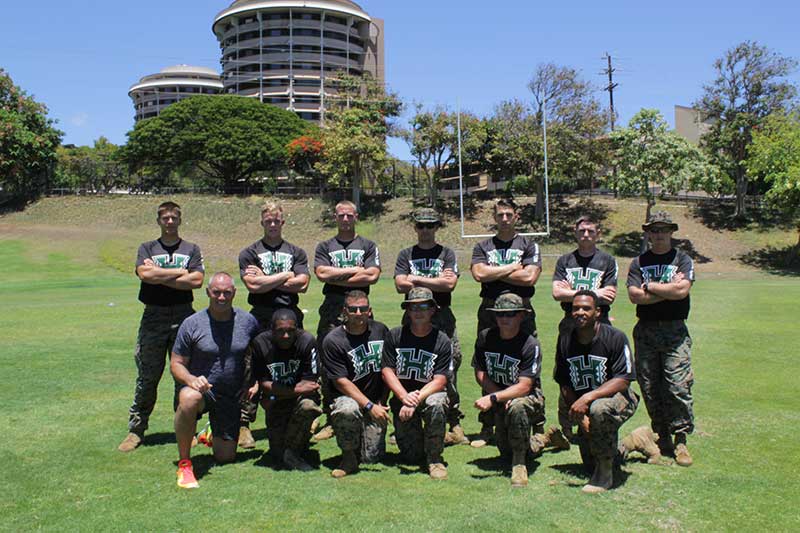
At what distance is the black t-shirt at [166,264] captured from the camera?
6738 mm

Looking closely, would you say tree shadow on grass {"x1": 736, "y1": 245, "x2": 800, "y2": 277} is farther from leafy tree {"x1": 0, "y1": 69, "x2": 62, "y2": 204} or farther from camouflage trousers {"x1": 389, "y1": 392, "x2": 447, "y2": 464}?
leafy tree {"x1": 0, "y1": 69, "x2": 62, "y2": 204}

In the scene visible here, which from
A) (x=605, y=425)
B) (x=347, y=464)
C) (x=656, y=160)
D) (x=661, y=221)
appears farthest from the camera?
(x=656, y=160)

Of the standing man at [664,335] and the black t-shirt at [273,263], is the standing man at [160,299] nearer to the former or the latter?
the black t-shirt at [273,263]

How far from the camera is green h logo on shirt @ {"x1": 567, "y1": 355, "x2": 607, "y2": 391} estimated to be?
555cm

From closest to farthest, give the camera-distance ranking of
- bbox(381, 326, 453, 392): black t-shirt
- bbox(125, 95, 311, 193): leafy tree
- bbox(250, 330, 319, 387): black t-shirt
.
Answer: bbox(381, 326, 453, 392): black t-shirt → bbox(250, 330, 319, 387): black t-shirt → bbox(125, 95, 311, 193): leafy tree

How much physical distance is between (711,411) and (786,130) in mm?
37375

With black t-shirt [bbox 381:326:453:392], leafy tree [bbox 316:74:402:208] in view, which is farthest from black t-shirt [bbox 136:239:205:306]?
leafy tree [bbox 316:74:402:208]

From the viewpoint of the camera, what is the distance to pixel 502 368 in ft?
19.2

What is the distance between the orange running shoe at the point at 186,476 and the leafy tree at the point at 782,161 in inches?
1500

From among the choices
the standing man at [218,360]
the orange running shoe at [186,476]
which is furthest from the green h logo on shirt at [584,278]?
the orange running shoe at [186,476]

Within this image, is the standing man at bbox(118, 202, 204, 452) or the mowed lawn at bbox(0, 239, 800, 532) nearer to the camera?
the mowed lawn at bbox(0, 239, 800, 532)

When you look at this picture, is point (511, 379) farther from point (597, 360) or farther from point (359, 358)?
point (359, 358)

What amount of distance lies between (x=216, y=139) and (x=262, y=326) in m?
55.7

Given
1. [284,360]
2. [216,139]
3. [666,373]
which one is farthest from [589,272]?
[216,139]
